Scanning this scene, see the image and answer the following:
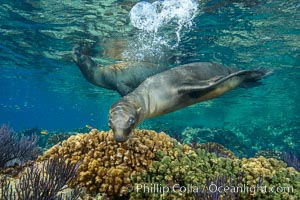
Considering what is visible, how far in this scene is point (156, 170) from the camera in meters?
4.59

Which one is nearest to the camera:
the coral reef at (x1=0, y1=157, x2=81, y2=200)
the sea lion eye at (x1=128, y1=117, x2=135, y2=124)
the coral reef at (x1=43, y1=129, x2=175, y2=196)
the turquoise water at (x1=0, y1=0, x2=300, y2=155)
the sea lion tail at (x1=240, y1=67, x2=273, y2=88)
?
the coral reef at (x1=0, y1=157, x2=81, y2=200)

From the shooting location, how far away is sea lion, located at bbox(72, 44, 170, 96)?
13023 mm


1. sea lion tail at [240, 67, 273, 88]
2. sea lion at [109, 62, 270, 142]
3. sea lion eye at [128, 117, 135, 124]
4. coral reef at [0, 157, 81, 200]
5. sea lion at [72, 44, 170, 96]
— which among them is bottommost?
coral reef at [0, 157, 81, 200]

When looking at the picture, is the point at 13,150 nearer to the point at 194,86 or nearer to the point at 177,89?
the point at 177,89

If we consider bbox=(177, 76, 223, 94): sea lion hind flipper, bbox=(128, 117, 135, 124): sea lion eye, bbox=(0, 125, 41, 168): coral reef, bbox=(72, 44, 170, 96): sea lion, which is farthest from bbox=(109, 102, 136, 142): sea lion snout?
bbox=(72, 44, 170, 96): sea lion

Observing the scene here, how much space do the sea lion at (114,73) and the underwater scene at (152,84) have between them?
0.07 m

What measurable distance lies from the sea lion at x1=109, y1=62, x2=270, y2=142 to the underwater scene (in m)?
0.03

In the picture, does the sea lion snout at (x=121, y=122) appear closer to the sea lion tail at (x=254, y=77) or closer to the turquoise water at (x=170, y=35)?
the sea lion tail at (x=254, y=77)

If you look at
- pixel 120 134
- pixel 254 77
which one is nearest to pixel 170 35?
pixel 254 77

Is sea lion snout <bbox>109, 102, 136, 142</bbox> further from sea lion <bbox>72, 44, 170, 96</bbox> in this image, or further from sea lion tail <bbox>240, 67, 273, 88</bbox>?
sea lion <bbox>72, 44, 170, 96</bbox>

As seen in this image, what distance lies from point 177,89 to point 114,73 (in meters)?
7.95

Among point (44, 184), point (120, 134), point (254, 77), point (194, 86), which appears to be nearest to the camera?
point (44, 184)

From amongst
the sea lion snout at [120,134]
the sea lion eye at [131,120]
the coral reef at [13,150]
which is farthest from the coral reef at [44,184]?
the coral reef at [13,150]

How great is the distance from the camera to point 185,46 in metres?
15.0
